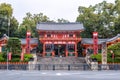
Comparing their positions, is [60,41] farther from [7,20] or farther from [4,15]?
[4,15]

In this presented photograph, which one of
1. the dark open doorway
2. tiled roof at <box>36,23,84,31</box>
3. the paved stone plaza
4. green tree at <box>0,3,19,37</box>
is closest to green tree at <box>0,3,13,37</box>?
green tree at <box>0,3,19,37</box>

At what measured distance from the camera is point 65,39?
63531mm

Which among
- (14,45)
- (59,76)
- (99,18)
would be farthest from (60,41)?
(59,76)

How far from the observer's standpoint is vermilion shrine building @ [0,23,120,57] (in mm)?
63281

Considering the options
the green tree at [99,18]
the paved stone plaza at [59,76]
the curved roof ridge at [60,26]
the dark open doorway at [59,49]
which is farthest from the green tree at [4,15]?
the paved stone plaza at [59,76]

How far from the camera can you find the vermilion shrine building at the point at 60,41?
6328 cm

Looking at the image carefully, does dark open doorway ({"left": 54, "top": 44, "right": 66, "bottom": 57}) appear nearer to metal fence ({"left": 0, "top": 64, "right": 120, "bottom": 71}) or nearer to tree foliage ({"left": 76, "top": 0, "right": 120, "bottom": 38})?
tree foliage ({"left": 76, "top": 0, "right": 120, "bottom": 38})

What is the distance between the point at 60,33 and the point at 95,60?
18.2m

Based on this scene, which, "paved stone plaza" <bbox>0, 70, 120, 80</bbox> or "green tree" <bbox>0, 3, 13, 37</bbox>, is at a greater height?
"green tree" <bbox>0, 3, 13, 37</bbox>

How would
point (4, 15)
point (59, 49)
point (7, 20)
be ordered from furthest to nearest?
point (4, 15) → point (7, 20) → point (59, 49)

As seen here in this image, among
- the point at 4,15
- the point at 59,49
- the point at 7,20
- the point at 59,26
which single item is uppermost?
the point at 4,15

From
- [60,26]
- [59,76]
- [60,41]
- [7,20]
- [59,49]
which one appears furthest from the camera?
[60,26]

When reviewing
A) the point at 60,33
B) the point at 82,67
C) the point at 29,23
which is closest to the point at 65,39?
the point at 60,33

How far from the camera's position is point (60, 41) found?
6384cm
